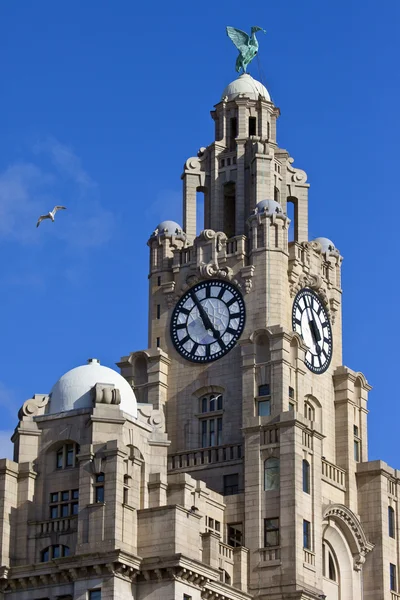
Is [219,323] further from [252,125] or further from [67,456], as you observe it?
[67,456]

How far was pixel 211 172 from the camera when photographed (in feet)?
337

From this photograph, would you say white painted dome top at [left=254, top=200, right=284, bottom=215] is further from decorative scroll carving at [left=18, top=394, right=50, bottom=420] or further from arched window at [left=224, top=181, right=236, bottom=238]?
decorative scroll carving at [left=18, top=394, right=50, bottom=420]

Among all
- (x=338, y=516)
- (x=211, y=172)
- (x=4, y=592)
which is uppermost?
(x=211, y=172)

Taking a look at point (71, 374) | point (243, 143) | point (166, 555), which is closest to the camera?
point (166, 555)

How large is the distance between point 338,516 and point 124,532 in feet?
49.4

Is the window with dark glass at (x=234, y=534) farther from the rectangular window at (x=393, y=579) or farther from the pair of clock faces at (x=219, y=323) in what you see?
the rectangular window at (x=393, y=579)

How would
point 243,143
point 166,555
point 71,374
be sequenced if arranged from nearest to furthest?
point 166,555 → point 71,374 → point 243,143

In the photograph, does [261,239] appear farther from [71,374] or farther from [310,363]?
[71,374]

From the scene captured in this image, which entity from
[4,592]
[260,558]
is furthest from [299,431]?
[4,592]

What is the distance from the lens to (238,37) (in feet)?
348

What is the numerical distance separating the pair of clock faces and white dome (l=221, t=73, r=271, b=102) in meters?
11.3

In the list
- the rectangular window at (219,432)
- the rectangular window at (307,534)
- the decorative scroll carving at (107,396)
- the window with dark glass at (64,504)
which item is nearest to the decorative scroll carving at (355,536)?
the rectangular window at (307,534)

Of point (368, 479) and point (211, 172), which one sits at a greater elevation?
point (211, 172)

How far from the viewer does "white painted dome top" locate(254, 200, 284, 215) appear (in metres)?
97.5
